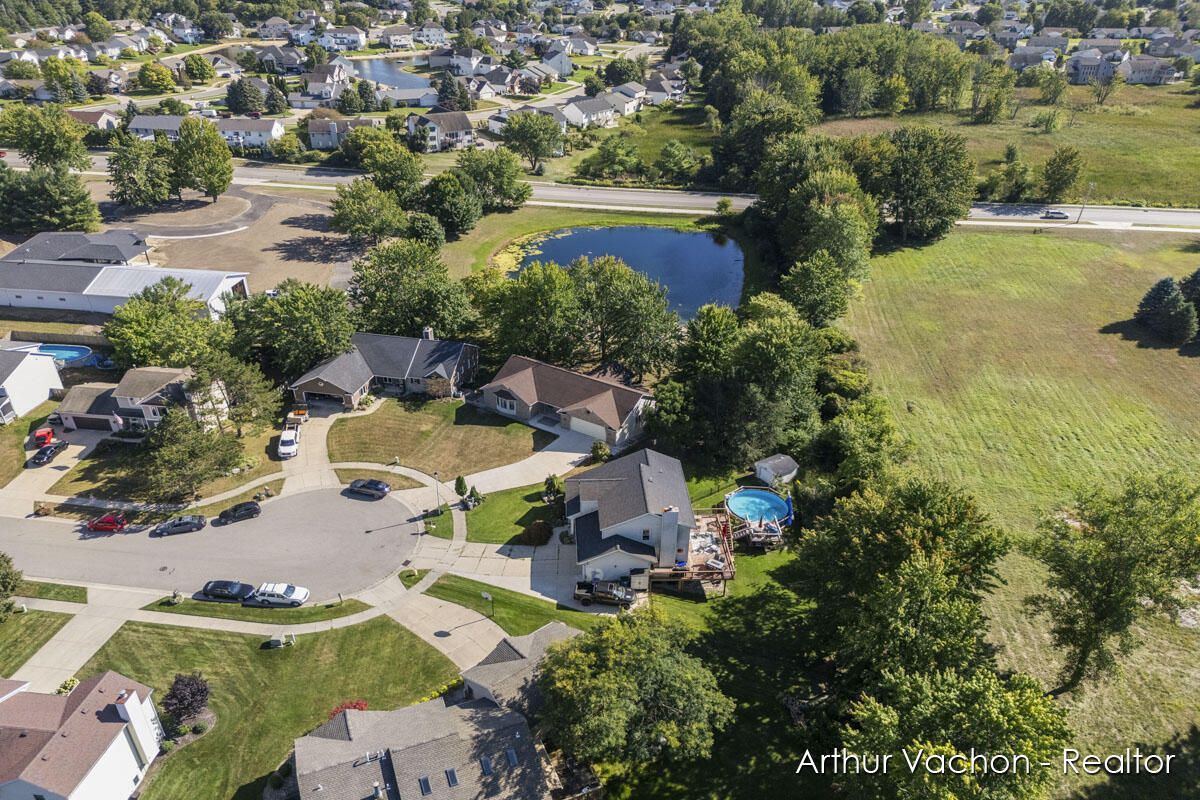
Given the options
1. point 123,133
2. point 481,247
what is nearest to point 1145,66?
point 481,247

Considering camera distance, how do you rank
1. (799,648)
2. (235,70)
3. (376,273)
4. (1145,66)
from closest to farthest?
(799,648)
(376,273)
(1145,66)
(235,70)

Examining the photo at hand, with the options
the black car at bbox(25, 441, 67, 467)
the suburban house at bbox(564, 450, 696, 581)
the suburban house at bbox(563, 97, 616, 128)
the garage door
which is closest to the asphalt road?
the black car at bbox(25, 441, 67, 467)

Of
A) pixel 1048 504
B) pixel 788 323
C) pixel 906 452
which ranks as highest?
pixel 788 323

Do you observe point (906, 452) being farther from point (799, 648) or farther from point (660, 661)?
point (660, 661)

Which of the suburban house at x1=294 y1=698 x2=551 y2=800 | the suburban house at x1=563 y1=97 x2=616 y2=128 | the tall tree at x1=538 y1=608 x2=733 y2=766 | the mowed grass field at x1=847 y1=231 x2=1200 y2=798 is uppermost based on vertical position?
the suburban house at x1=563 y1=97 x2=616 y2=128

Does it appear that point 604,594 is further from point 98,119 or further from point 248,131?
point 98,119

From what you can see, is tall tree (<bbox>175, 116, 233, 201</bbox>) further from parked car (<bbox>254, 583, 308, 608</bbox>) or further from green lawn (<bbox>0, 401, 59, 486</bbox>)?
parked car (<bbox>254, 583, 308, 608</bbox>)

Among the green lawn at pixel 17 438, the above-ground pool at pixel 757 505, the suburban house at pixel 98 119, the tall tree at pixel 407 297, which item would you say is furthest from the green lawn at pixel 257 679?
the suburban house at pixel 98 119
